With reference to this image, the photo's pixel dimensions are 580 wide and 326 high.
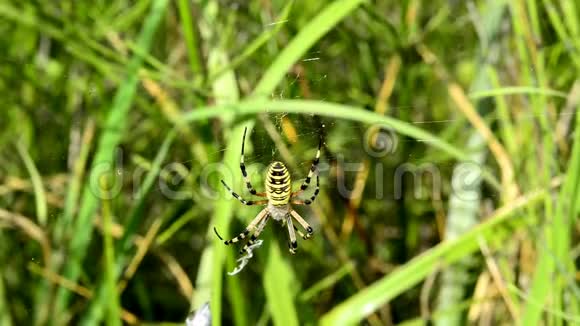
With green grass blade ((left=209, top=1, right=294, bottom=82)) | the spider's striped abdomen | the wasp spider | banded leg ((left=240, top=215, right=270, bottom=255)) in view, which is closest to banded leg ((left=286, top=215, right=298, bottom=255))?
the wasp spider

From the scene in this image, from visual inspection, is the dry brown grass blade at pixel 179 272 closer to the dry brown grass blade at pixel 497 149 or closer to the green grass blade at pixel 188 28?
the green grass blade at pixel 188 28

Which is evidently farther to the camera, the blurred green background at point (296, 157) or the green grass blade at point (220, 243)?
the blurred green background at point (296, 157)

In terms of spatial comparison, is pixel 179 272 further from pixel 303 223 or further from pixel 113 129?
pixel 113 129

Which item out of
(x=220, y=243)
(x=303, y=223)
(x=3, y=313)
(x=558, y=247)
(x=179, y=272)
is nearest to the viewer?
(x=220, y=243)

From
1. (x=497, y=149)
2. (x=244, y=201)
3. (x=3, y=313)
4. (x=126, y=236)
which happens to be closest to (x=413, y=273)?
(x=244, y=201)

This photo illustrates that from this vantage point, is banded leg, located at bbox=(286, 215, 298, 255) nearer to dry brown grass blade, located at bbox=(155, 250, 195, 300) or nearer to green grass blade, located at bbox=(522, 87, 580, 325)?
dry brown grass blade, located at bbox=(155, 250, 195, 300)

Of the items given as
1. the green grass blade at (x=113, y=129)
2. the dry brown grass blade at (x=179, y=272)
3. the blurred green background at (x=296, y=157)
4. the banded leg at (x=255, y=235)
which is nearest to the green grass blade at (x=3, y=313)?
the blurred green background at (x=296, y=157)
